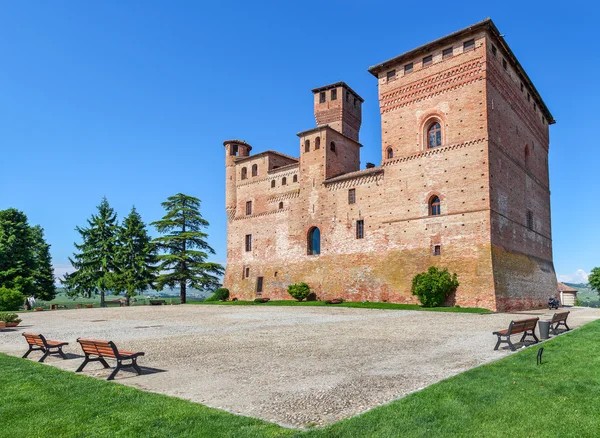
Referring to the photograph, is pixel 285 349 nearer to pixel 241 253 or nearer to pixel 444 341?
pixel 444 341

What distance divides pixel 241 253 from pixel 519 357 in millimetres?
33477

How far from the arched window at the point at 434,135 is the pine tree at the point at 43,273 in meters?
34.2

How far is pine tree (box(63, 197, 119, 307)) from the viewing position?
1666 inches

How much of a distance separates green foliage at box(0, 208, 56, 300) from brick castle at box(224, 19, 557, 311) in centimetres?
1696

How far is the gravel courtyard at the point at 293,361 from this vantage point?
21.8 feet

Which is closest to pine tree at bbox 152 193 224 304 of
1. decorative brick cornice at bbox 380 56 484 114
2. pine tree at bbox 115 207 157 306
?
pine tree at bbox 115 207 157 306

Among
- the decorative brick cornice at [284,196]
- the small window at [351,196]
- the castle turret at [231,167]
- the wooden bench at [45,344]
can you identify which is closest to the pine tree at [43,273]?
the castle turret at [231,167]

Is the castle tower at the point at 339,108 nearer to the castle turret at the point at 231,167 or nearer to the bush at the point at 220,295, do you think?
the castle turret at the point at 231,167

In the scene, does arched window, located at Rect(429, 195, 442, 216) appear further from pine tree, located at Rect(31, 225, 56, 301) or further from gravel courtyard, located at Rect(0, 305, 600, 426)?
pine tree, located at Rect(31, 225, 56, 301)

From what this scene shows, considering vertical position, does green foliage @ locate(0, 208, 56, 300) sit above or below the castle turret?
below

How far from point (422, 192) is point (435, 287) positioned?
21.5 feet

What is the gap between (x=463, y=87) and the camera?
27.8 metres

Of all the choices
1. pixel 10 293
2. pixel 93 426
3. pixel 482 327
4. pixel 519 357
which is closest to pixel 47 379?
pixel 93 426

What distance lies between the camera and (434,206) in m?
28.7
